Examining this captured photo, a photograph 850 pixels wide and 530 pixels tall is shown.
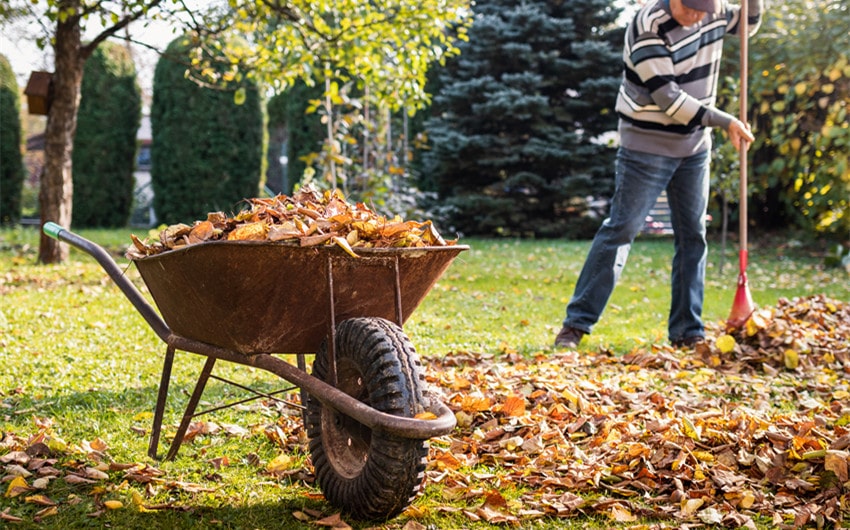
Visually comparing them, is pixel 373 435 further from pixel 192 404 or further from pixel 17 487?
pixel 17 487

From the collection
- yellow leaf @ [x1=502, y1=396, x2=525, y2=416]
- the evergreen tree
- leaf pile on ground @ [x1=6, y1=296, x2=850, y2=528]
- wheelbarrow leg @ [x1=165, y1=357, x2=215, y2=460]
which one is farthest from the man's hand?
the evergreen tree

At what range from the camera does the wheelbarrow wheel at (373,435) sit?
176 centimetres

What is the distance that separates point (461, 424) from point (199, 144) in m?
11.3

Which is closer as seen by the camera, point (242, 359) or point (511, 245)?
point (242, 359)

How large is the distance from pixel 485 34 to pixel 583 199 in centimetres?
318

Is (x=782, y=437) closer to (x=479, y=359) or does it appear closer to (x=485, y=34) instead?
(x=479, y=359)

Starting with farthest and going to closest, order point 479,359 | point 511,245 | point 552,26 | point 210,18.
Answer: point 552,26 < point 511,245 < point 210,18 < point 479,359

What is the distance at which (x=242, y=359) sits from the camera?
2086mm

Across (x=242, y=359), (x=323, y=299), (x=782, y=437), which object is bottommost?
(x=782, y=437)

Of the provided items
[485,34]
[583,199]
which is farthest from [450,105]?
[583,199]

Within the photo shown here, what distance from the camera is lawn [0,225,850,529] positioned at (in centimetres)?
202

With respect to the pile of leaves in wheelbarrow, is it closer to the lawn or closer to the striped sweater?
the lawn

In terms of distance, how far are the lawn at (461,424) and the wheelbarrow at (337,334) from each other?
181mm

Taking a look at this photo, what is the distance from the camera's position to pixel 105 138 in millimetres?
13133
